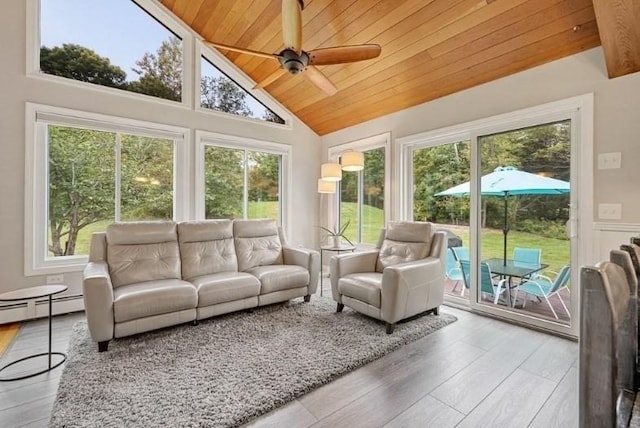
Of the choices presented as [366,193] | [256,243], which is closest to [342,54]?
[256,243]

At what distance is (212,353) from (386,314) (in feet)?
4.92

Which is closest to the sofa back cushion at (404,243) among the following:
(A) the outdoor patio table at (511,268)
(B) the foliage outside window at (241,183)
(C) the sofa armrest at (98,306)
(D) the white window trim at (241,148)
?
(A) the outdoor patio table at (511,268)

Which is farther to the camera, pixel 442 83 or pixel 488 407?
pixel 442 83

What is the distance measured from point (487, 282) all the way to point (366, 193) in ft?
7.15

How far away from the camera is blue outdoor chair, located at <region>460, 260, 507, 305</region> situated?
10.6 feet

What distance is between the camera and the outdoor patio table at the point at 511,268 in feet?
10.0

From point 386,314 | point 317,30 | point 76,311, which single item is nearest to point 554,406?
point 386,314

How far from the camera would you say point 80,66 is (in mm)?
3492

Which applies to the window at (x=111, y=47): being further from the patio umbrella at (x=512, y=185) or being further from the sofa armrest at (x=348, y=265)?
the patio umbrella at (x=512, y=185)

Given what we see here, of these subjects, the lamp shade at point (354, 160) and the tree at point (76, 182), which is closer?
the tree at point (76, 182)

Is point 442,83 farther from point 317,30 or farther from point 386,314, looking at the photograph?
point 386,314

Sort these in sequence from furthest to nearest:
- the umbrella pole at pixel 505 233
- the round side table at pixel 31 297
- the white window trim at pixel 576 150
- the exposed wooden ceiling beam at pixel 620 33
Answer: the umbrella pole at pixel 505 233, the white window trim at pixel 576 150, the round side table at pixel 31 297, the exposed wooden ceiling beam at pixel 620 33

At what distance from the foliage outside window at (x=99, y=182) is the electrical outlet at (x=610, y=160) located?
15.4ft

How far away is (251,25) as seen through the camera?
3732mm
